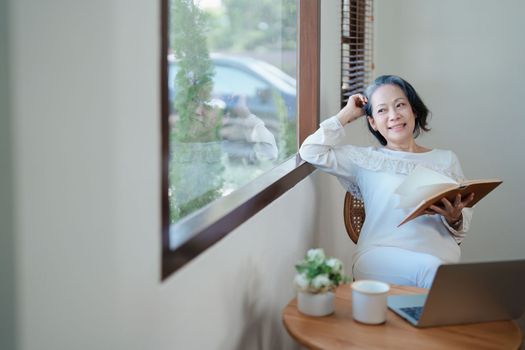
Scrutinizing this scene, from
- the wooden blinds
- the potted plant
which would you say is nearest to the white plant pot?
the potted plant

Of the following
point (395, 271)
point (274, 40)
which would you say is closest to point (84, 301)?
point (395, 271)

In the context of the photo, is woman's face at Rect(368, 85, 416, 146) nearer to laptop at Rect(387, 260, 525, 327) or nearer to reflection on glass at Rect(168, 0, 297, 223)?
→ reflection on glass at Rect(168, 0, 297, 223)

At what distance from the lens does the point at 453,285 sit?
147 centimetres

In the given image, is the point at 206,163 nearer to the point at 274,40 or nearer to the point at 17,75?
the point at 274,40

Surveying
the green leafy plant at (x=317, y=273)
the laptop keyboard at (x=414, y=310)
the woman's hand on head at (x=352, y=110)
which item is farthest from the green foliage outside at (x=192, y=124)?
the laptop keyboard at (x=414, y=310)

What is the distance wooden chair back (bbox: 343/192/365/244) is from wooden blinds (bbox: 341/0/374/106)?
24.1 inches

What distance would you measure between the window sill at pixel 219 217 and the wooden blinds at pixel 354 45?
0.87 metres

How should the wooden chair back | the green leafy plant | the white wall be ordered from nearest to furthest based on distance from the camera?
1. the white wall
2. the green leafy plant
3. the wooden chair back

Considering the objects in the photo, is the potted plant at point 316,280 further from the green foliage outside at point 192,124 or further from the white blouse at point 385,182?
the white blouse at point 385,182

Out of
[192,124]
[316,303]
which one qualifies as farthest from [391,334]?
[192,124]

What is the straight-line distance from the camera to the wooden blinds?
2.92m

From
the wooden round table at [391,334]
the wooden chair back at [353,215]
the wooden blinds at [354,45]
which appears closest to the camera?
the wooden round table at [391,334]

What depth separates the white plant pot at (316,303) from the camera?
154cm

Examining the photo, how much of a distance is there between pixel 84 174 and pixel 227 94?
1182 mm
